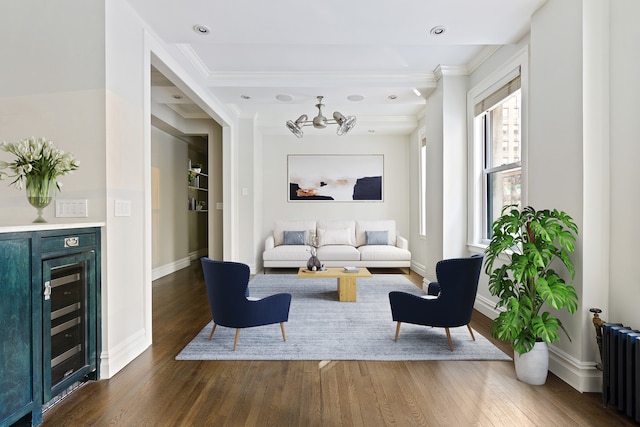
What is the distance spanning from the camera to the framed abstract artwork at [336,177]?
7316 millimetres

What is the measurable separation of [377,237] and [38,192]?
18.2 feet

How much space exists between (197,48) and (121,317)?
112 inches

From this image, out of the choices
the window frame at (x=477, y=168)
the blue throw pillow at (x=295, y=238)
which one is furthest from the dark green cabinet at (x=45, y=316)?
the blue throw pillow at (x=295, y=238)

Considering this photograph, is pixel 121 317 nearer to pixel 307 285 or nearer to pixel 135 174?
pixel 135 174

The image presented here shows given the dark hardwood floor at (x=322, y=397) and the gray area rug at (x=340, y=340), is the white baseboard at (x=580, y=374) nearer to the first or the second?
the dark hardwood floor at (x=322, y=397)

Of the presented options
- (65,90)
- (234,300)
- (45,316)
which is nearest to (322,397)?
(234,300)

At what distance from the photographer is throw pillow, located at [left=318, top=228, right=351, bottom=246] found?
6855 mm

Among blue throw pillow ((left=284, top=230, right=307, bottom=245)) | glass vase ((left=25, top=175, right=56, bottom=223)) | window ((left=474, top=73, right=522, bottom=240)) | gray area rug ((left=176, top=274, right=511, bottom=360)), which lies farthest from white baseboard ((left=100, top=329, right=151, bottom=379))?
blue throw pillow ((left=284, top=230, right=307, bottom=245))

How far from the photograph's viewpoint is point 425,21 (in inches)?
114

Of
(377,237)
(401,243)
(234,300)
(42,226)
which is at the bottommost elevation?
(234,300)

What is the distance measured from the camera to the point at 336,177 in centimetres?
733

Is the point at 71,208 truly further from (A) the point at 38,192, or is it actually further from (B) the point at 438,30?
(B) the point at 438,30

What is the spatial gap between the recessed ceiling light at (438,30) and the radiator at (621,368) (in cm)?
258

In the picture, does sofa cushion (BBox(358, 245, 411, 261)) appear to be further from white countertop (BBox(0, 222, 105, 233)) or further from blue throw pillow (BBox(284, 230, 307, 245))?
white countertop (BBox(0, 222, 105, 233))
